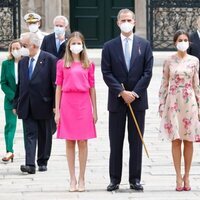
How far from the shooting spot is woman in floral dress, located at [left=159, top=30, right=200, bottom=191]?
11844mm

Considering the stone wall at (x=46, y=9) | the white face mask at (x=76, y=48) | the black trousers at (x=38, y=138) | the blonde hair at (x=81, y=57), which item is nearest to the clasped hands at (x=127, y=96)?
the blonde hair at (x=81, y=57)

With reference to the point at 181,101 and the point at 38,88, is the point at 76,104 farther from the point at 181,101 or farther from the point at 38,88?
the point at 38,88

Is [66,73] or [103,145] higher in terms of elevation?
[66,73]

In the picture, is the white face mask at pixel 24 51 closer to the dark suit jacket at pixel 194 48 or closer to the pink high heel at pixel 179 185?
the dark suit jacket at pixel 194 48

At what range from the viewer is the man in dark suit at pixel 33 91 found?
518 inches

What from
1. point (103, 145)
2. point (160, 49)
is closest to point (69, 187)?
point (103, 145)

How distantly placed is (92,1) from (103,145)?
Result: 51.7ft

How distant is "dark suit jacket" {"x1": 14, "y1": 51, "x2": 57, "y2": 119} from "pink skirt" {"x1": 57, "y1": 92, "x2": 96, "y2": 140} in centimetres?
129

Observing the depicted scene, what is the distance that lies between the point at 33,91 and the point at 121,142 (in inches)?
70.4

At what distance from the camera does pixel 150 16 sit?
29.5m

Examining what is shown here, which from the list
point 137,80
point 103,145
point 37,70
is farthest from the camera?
point 103,145

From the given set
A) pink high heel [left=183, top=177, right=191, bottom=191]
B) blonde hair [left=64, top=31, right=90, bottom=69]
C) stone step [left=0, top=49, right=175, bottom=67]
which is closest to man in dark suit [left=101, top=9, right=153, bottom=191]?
blonde hair [left=64, top=31, right=90, bottom=69]

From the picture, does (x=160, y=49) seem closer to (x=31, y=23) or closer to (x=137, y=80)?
(x=31, y=23)

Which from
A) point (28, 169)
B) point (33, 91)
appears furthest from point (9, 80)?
point (28, 169)
